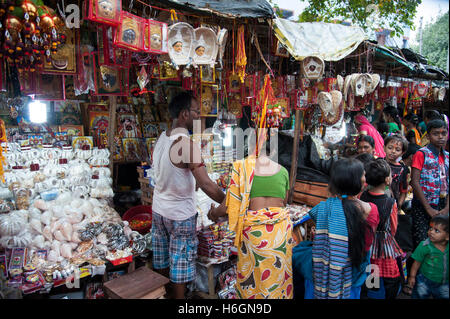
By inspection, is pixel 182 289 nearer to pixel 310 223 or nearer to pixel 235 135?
pixel 310 223

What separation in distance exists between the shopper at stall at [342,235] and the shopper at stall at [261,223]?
25 cm

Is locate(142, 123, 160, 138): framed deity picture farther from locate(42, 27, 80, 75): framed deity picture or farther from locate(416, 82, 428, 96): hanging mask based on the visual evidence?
locate(416, 82, 428, 96): hanging mask

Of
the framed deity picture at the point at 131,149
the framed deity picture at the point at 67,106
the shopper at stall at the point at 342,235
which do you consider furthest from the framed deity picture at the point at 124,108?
the shopper at stall at the point at 342,235

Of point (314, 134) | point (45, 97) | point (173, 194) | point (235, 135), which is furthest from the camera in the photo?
point (314, 134)

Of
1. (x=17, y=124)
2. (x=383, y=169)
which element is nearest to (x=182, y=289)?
(x=383, y=169)

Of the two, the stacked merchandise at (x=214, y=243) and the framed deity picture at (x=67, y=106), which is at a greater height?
the framed deity picture at (x=67, y=106)

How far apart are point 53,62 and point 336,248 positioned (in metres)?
2.69

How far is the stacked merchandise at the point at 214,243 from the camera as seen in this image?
9.70 ft

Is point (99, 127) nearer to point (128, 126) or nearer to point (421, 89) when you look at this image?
point (128, 126)

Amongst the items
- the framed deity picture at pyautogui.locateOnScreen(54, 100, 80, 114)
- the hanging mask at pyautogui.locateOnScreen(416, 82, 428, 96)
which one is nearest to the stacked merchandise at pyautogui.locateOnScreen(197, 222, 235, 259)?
the framed deity picture at pyautogui.locateOnScreen(54, 100, 80, 114)

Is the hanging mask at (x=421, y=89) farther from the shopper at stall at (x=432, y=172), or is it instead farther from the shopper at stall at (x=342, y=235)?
the shopper at stall at (x=342, y=235)

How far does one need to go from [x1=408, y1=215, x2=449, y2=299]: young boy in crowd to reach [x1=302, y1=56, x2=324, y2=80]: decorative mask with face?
225cm

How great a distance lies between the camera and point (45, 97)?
293 centimetres

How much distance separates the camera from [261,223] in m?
2.00
